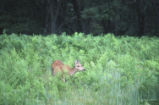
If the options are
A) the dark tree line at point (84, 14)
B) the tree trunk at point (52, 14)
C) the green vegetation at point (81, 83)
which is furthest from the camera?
the tree trunk at point (52, 14)

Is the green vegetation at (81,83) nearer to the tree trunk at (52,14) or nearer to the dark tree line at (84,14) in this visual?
the dark tree line at (84,14)

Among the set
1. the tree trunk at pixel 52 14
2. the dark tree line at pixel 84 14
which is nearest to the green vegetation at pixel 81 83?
the dark tree line at pixel 84 14

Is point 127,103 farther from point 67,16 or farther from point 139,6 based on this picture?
point 67,16

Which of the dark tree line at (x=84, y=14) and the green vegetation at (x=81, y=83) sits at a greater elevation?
the dark tree line at (x=84, y=14)

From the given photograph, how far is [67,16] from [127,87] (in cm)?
2879

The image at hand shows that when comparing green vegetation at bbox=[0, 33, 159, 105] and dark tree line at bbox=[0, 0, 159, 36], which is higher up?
dark tree line at bbox=[0, 0, 159, 36]

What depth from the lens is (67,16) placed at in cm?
3484

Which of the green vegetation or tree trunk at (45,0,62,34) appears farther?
tree trunk at (45,0,62,34)

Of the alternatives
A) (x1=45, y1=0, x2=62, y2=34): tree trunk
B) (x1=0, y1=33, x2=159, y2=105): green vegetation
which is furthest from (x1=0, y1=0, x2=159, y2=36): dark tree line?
(x1=0, y1=33, x2=159, y2=105): green vegetation

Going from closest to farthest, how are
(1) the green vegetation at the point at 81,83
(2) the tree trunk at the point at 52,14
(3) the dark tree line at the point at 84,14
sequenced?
1. (1) the green vegetation at the point at 81,83
2. (3) the dark tree line at the point at 84,14
3. (2) the tree trunk at the point at 52,14

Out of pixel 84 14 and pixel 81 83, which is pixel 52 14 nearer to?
pixel 84 14

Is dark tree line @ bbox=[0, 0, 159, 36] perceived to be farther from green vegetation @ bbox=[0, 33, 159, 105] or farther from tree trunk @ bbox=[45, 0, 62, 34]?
green vegetation @ bbox=[0, 33, 159, 105]

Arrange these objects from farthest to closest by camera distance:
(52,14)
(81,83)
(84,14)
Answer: (52,14)
(84,14)
(81,83)

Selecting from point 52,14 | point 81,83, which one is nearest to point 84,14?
point 52,14
